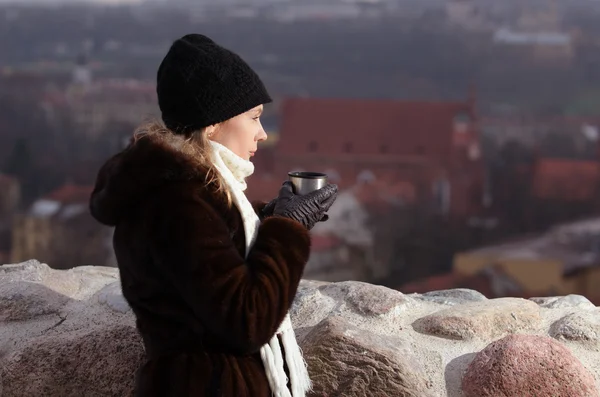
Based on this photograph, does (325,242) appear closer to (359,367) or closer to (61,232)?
(61,232)

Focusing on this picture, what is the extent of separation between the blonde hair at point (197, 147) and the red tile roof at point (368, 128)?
3443cm

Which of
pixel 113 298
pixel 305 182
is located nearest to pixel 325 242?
pixel 113 298

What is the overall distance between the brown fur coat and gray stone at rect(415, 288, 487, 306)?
42.7 inches

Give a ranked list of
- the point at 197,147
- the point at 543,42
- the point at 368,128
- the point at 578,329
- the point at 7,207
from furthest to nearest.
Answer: the point at 543,42
the point at 7,207
the point at 368,128
the point at 578,329
the point at 197,147

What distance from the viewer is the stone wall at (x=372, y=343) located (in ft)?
6.15

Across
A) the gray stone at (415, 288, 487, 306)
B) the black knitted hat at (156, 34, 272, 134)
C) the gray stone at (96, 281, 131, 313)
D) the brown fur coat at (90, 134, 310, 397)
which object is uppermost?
the black knitted hat at (156, 34, 272, 134)

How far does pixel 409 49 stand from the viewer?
42.0m

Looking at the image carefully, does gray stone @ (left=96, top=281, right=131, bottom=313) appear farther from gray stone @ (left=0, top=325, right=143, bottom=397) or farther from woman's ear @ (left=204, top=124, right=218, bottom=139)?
woman's ear @ (left=204, top=124, right=218, bottom=139)

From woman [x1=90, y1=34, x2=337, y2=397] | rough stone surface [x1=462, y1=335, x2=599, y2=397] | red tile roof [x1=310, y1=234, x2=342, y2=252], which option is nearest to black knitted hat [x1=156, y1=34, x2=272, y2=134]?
woman [x1=90, y1=34, x2=337, y2=397]

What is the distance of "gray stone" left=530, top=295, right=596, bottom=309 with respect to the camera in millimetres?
2373

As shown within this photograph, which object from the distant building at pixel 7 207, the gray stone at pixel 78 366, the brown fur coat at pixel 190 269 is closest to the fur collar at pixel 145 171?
the brown fur coat at pixel 190 269

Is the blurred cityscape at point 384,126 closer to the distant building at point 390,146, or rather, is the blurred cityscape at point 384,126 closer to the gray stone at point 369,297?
the distant building at point 390,146

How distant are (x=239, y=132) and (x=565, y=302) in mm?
1405

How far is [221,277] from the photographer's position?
1325 mm
